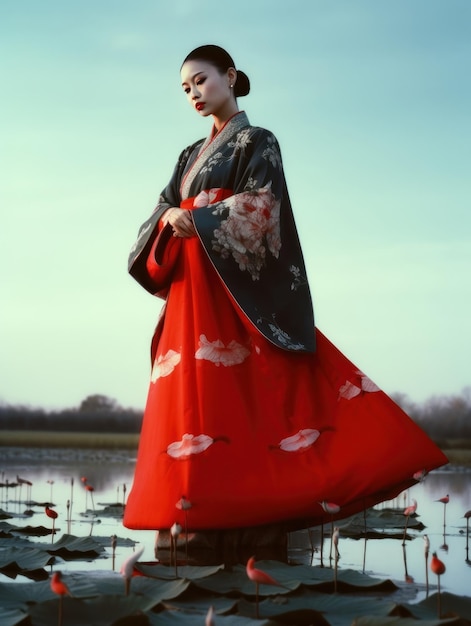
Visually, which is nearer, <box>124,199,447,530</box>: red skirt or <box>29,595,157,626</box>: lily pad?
<box>29,595,157,626</box>: lily pad

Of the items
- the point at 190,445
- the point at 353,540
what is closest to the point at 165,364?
the point at 190,445

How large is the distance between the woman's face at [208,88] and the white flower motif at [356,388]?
3.26ft

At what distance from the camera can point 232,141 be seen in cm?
289

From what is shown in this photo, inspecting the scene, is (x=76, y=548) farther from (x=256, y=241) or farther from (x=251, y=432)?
(x=256, y=241)

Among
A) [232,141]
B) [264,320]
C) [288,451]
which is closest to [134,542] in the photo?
[288,451]

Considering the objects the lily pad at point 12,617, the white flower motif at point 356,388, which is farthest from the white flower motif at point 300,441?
the lily pad at point 12,617

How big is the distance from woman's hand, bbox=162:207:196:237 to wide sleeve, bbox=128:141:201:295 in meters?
0.08

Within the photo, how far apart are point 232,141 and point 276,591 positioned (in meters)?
1.58

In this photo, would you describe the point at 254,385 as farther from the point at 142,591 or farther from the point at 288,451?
the point at 142,591

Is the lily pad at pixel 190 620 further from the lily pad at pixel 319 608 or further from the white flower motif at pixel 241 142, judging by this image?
the white flower motif at pixel 241 142

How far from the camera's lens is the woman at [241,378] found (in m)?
2.54

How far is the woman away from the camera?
2.54 m

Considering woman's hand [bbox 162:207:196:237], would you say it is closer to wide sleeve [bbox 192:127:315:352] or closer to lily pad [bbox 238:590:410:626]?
wide sleeve [bbox 192:127:315:352]

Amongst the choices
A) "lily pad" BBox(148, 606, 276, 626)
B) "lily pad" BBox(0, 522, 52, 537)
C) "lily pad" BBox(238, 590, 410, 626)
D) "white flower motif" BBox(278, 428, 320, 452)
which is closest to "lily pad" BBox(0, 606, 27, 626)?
"lily pad" BBox(148, 606, 276, 626)
